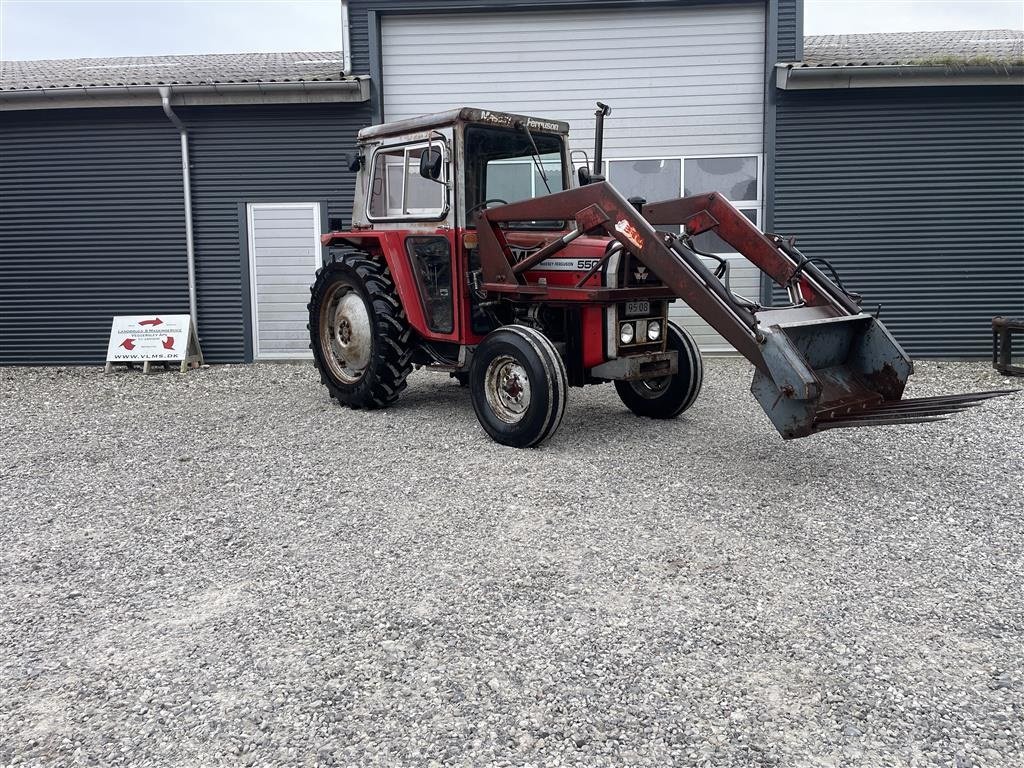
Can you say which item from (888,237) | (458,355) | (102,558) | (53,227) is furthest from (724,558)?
(53,227)

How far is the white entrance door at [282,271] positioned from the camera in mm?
11273

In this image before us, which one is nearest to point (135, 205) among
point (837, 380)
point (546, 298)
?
point (546, 298)

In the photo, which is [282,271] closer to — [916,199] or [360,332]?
[360,332]

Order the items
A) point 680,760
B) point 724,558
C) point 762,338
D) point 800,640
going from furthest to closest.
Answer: point 762,338
point 724,558
point 800,640
point 680,760

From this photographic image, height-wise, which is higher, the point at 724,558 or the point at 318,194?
the point at 318,194

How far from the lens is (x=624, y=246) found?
5805 millimetres

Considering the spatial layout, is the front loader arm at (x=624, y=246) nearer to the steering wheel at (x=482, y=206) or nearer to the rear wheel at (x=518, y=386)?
the steering wheel at (x=482, y=206)

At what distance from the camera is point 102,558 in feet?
13.7

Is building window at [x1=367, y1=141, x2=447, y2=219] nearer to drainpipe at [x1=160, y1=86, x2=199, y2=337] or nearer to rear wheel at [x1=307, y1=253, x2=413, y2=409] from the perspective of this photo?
rear wheel at [x1=307, y1=253, x2=413, y2=409]

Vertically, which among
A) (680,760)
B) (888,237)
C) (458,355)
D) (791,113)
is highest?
(791,113)

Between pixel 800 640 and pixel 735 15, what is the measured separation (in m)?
9.53

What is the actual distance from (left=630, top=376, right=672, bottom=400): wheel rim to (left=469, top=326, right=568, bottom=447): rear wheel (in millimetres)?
1334

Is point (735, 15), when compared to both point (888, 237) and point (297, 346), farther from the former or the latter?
point (297, 346)

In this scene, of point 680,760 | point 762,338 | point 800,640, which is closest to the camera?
point 680,760
